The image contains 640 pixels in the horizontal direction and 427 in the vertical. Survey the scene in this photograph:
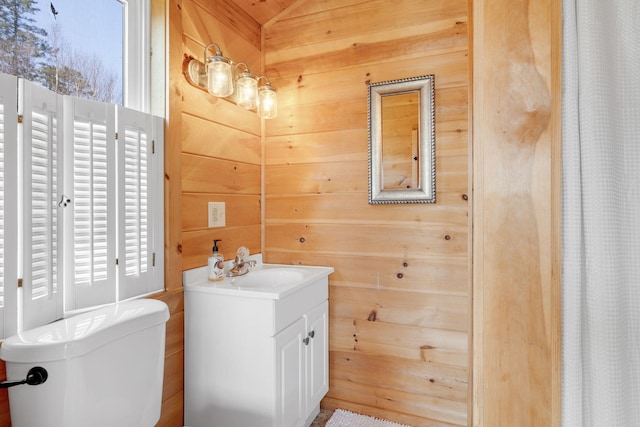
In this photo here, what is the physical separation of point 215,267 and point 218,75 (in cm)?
90

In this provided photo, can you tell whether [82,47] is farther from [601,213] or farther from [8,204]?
[601,213]

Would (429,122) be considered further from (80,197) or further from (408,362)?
(80,197)

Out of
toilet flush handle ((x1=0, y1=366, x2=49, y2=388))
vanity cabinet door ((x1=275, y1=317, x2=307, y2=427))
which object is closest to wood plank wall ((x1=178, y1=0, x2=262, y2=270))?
vanity cabinet door ((x1=275, y1=317, x2=307, y2=427))

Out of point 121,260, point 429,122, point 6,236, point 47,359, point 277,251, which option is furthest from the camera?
point 277,251

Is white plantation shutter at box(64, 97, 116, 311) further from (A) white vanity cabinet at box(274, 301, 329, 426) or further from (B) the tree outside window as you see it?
(A) white vanity cabinet at box(274, 301, 329, 426)

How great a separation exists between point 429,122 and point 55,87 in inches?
62.9

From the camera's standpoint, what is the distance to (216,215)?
1.72 meters

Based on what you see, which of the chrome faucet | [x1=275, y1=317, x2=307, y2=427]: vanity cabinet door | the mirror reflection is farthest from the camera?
the mirror reflection

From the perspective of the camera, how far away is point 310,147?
2033 millimetres

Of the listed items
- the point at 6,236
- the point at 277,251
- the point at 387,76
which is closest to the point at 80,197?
the point at 6,236

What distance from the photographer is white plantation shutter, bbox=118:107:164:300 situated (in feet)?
4.24

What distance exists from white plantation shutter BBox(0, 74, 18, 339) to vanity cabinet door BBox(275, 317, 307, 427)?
2.86 ft

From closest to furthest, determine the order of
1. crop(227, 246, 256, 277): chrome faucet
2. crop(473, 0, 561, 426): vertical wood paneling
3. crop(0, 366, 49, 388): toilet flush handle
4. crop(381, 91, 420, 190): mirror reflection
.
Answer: crop(473, 0, 561, 426): vertical wood paneling, crop(0, 366, 49, 388): toilet flush handle, crop(227, 246, 256, 277): chrome faucet, crop(381, 91, 420, 190): mirror reflection

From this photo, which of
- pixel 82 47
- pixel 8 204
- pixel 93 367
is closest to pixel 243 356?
pixel 93 367
